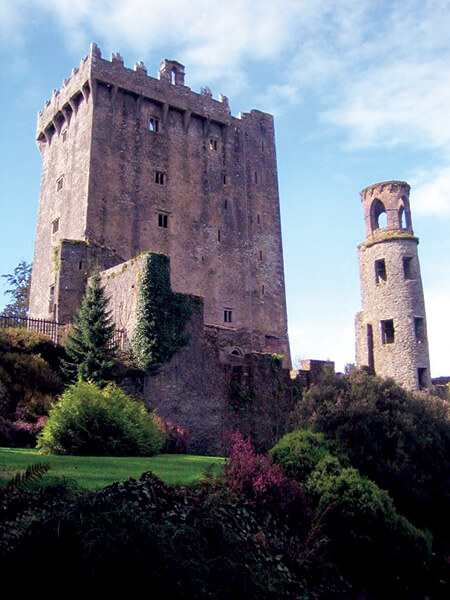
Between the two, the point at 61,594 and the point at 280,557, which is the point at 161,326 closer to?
the point at 280,557

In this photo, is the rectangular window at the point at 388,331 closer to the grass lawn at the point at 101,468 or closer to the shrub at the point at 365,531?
the shrub at the point at 365,531

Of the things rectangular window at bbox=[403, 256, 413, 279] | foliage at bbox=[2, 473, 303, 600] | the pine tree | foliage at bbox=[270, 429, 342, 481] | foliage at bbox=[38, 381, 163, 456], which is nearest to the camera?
foliage at bbox=[2, 473, 303, 600]

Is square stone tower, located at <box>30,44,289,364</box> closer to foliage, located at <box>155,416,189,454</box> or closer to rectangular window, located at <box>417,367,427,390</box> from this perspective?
rectangular window, located at <box>417,367,427,390</box>

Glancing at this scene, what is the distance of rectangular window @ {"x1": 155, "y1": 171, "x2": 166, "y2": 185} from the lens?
38656 mm

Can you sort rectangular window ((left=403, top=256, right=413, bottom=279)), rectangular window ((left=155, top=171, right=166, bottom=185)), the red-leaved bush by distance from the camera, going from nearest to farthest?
the red-leaved bush < rectangular window ((left=403, top=256, right=413, bottom=279)) < rectangular window ((left=155, top=171, right=166, bottom=185))

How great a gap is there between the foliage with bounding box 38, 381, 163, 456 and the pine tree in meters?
4.04

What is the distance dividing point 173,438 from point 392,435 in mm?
6375

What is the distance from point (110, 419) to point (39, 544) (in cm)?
869

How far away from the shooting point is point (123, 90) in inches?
1513

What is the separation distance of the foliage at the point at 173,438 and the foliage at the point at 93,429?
7.16 feet

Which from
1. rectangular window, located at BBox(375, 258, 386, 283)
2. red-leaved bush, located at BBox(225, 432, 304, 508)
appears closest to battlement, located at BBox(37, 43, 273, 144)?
rectangular window, located at BBox(375, 258, 386, 283)

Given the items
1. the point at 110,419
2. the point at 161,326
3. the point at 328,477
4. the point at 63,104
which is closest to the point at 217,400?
the point at 161,326

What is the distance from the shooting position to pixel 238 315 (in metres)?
39.6

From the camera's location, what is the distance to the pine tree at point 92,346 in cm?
2156
